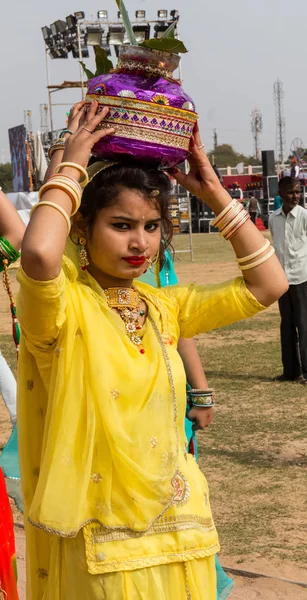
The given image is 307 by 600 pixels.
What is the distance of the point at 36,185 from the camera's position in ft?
99.1

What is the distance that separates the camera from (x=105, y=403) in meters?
2.16

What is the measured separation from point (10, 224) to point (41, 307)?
96 cm

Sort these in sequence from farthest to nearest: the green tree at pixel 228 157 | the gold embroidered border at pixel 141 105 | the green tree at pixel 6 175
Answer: the green tree at pixel 228 157, the green tree at pixel 6 175, the gold embroidered border at pixel 141 105

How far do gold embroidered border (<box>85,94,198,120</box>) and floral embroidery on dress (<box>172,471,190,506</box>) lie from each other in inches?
33.5

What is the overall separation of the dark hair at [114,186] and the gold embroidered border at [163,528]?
72 centimetres

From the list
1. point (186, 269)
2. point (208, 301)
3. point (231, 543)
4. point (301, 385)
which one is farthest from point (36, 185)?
point (208, 301)

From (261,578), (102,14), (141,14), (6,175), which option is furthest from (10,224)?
(6,175)

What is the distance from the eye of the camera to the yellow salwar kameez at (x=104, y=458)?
2.13 meters

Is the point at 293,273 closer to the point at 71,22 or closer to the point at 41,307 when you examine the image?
the point at 41,307

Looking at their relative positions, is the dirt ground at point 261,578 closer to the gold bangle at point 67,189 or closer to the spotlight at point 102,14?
the gold bangle at point 67,189

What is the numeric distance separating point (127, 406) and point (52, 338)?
0.23 meters

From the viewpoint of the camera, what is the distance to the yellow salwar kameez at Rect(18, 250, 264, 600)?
2129 mm

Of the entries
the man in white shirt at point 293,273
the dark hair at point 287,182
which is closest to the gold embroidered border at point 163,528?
the man in white shirt at point 293,273

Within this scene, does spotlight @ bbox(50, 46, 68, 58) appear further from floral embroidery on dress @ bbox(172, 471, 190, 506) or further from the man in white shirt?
floral embroidery on dress @ bbox(172, 471, 190, 506)
